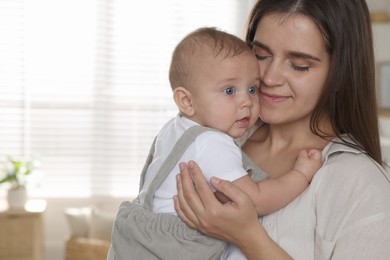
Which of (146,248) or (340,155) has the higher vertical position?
(340,155)

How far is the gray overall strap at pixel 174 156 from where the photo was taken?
156 cm

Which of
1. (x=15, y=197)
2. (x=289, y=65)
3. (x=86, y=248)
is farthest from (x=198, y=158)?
(x=15, y=197)

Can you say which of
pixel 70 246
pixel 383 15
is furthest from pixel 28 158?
pixel 383 15

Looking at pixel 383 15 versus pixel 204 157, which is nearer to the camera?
pixel 204 157

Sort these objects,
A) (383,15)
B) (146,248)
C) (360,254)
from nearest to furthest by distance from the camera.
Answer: (360,254) → (146,248) → (383,15)

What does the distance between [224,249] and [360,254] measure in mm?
334

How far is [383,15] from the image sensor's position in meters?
Result: 4.90

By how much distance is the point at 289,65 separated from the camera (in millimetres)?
1685

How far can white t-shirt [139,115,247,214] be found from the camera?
5.05 feet

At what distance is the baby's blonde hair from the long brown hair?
0.18m

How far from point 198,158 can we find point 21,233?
3197mm

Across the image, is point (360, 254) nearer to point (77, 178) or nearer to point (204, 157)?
point (204, 157)

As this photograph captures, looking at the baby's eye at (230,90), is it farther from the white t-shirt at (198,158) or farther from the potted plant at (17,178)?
the potted plant at (17,178)

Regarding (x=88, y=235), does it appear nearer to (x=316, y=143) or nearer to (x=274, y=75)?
(x=316, y=143)
